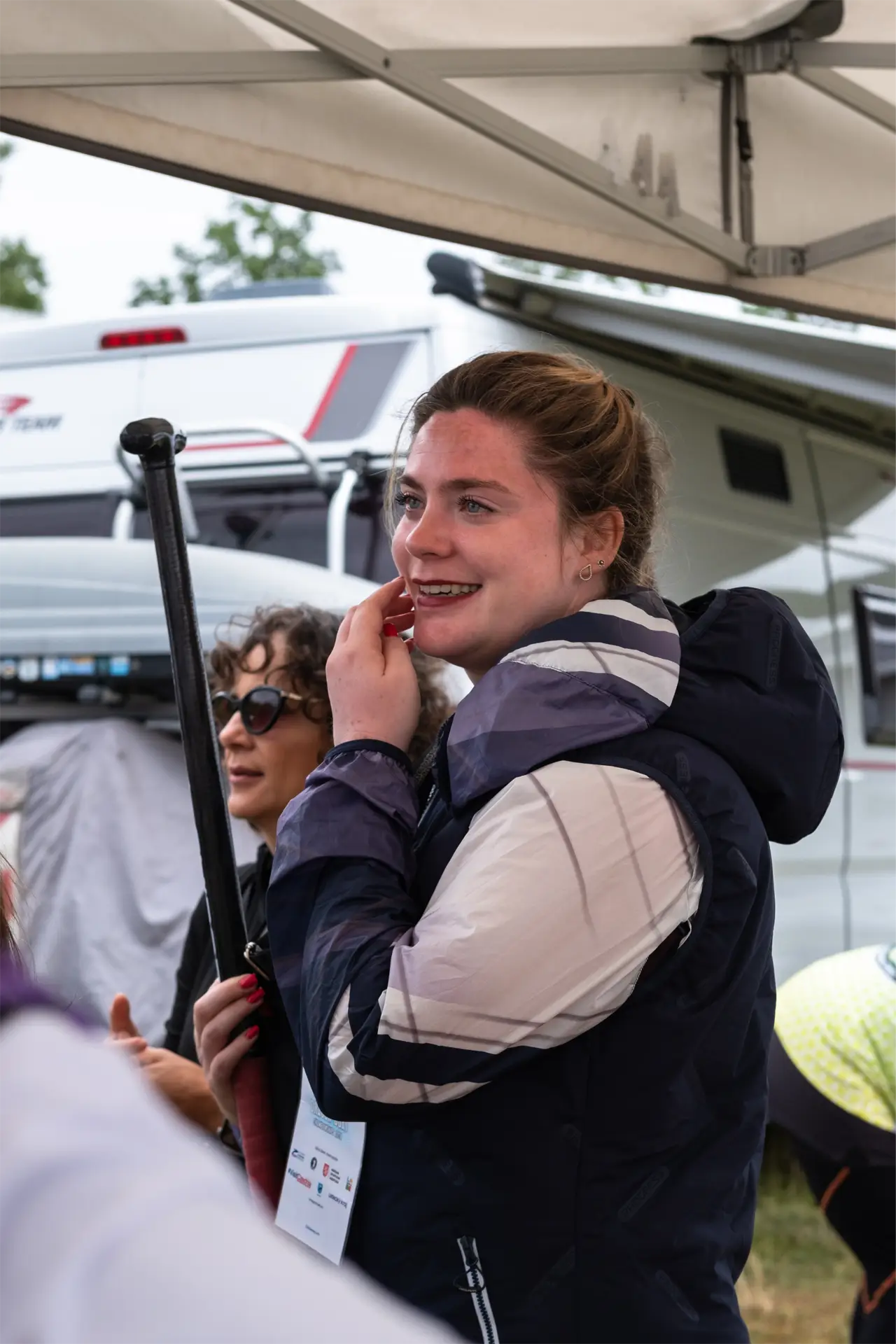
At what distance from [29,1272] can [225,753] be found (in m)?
2.30

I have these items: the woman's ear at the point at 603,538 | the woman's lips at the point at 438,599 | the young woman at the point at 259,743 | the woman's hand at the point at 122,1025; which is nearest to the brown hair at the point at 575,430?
the woman's ear at the point at 603,538

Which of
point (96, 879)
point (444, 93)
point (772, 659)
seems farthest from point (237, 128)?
point (96, 879)

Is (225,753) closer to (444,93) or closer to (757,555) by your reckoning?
(444,93)

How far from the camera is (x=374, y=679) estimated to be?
5.48 feet

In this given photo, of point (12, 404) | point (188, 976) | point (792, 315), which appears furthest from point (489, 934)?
point (792, 315)

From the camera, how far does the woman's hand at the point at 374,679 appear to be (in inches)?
64.4

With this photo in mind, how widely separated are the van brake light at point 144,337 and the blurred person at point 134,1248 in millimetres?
5485

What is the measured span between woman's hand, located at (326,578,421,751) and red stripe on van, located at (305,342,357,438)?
12.1 feet

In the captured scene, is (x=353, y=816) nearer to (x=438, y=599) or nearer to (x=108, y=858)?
(x=438, y=599)

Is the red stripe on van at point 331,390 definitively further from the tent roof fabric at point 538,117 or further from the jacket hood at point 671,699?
the jacket hood at point 671,699

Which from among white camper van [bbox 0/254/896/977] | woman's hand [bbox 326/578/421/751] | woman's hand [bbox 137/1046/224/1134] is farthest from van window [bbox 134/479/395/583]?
woman's hand [bbox 326/578/421/751]

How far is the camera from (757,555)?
574 cm

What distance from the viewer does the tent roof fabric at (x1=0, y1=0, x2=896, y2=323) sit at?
2484 mm

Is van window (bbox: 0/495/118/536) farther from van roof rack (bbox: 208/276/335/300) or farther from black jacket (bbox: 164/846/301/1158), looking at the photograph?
black jacket (bbox: 164/846/301/1158)
